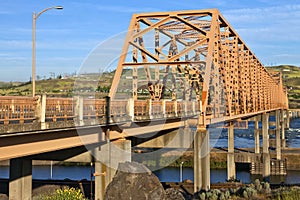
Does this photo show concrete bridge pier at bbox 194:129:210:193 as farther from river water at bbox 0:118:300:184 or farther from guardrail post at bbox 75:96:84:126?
river water at bbox 0:118:300:184

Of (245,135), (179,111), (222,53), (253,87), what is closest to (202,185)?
(179,111)

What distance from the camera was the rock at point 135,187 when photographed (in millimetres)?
16469

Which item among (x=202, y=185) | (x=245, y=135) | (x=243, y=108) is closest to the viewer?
(x=202, y=185)

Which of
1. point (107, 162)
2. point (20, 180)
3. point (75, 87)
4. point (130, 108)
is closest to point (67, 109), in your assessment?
point (107, 162)

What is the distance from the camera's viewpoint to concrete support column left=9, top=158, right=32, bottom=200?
18.2 meters

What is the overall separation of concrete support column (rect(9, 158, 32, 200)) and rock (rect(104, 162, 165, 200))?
12.4 feet

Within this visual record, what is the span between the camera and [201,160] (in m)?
27.4

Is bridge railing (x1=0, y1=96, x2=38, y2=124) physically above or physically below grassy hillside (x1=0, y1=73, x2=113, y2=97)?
below

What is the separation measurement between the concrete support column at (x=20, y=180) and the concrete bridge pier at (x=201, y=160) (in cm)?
1127

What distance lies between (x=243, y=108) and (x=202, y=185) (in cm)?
1928

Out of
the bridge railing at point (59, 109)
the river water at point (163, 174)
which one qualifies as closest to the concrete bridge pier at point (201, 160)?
the bridge railing at point (59, 109)

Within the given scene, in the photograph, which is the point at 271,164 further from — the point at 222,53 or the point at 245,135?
the point at 245,135

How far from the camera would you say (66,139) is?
15.5 m

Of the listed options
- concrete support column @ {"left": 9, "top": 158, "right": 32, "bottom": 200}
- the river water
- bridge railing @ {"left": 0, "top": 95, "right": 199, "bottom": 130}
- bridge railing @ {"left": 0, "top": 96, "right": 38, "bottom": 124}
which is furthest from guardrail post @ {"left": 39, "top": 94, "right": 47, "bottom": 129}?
the river water
